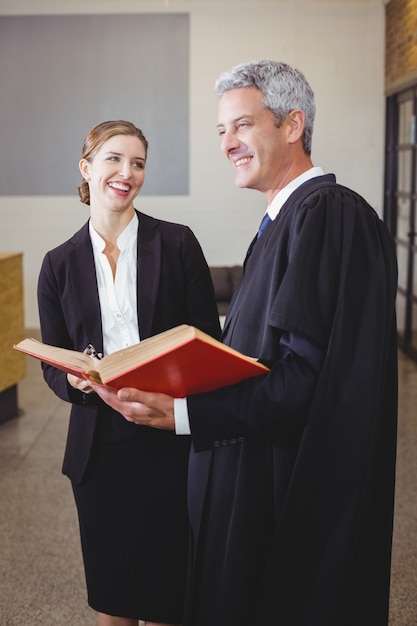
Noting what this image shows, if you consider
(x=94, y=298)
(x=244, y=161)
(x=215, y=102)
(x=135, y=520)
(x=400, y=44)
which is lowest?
(x=135, y=520)

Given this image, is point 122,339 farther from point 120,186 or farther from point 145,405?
point 145,405

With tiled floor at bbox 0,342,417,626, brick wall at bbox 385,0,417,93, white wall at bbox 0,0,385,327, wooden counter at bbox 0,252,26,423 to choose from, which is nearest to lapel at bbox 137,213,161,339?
tiled floor at bbox 0,342,417,626

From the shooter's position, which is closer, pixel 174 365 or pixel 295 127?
pixel 174 365

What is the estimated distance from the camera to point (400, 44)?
7805mm

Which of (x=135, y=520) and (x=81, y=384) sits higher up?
(x=81, y=384)

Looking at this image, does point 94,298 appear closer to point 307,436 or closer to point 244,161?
point 244,161

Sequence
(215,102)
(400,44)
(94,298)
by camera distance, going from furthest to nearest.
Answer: (215,102), (400,44), (94,298)

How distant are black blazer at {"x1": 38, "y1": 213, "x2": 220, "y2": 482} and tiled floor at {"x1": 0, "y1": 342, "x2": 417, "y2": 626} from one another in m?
1.18

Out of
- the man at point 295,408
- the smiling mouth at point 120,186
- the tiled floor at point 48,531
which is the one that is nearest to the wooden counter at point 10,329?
the tiled floor at point 48,531

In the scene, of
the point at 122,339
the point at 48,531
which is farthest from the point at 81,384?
the point at 48,531

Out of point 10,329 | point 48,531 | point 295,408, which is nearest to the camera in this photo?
point 295,408

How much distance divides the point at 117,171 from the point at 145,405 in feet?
2.70

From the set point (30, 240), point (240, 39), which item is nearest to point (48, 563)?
point (30, 240)

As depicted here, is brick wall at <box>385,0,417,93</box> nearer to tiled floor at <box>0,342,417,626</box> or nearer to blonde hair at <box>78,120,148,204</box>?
tiled floor at <box>0,342,417,626</box>
